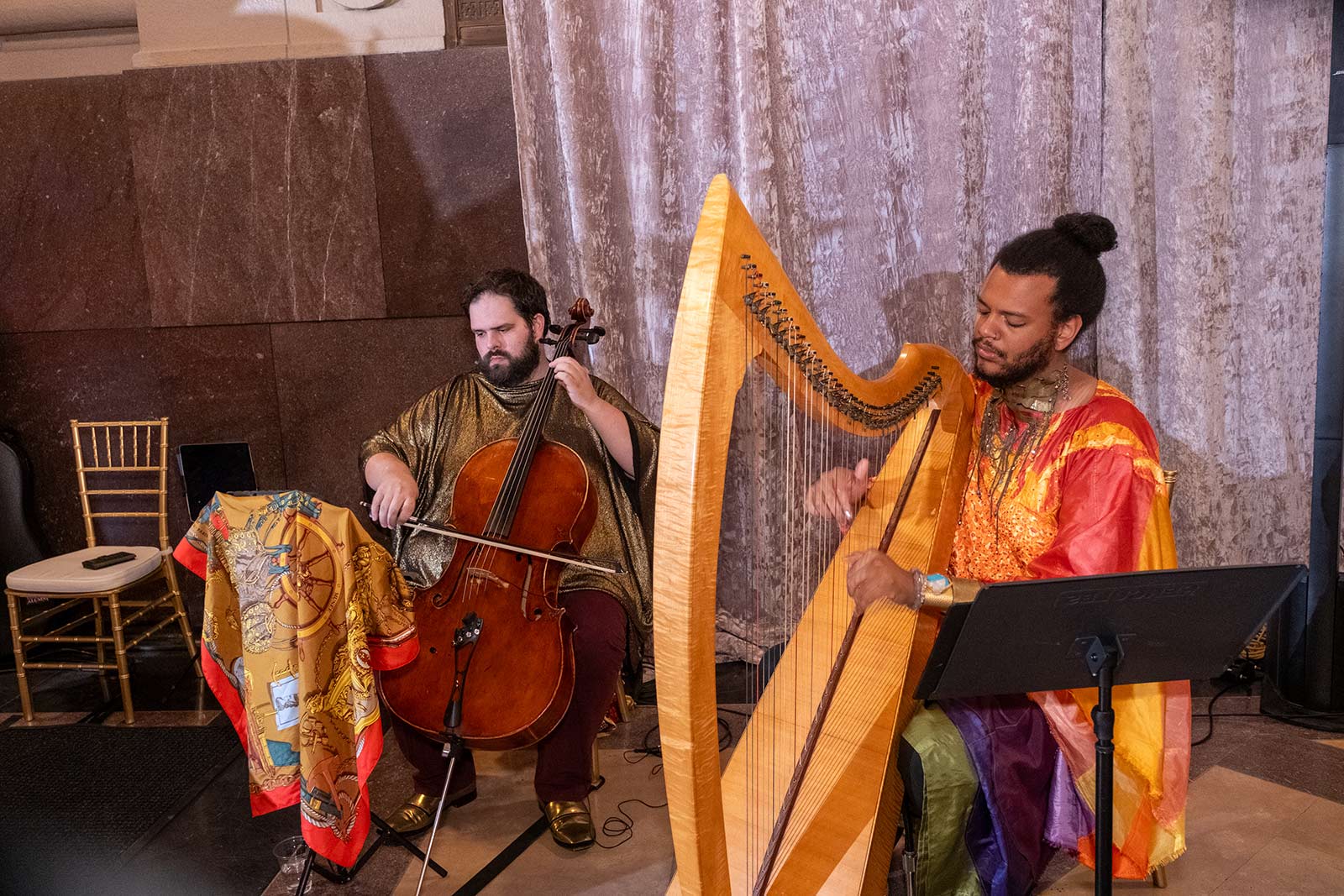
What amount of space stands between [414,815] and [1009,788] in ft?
4.74

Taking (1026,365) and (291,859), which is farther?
(291,859)

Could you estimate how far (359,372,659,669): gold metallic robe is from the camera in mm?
2658

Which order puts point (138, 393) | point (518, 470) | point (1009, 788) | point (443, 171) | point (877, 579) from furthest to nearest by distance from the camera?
point (138, 393), point (443, 171), point (518, 470), point (1009, 788), point (877, 579)

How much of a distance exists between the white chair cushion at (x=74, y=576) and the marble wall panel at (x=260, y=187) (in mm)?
918

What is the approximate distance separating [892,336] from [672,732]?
7.81 feet

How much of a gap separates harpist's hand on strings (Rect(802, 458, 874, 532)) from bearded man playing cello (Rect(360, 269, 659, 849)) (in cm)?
63

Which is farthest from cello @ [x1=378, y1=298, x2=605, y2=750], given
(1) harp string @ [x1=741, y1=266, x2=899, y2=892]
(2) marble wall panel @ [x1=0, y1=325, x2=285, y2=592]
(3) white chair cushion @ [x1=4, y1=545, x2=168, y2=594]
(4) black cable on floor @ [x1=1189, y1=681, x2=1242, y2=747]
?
(4) black cable on floor @ [x1=1189, y1=681, x2=1242, y2=747]

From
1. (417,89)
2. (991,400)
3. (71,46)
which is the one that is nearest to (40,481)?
(71,46)

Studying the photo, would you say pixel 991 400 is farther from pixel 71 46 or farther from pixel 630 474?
pixel 71 46

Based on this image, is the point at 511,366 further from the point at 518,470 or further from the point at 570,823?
the point at 570,823

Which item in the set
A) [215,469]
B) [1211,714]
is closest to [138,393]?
[215,469]

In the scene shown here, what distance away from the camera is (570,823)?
244cm

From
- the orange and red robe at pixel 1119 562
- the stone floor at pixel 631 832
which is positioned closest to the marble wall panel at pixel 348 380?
the stone floor at pixel 631 832

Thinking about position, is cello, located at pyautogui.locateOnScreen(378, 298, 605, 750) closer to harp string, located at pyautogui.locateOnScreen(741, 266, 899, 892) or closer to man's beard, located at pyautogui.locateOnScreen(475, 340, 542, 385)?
man's beard, located at pyautogui.locateOnScreen(475, 340, 542, 385)
